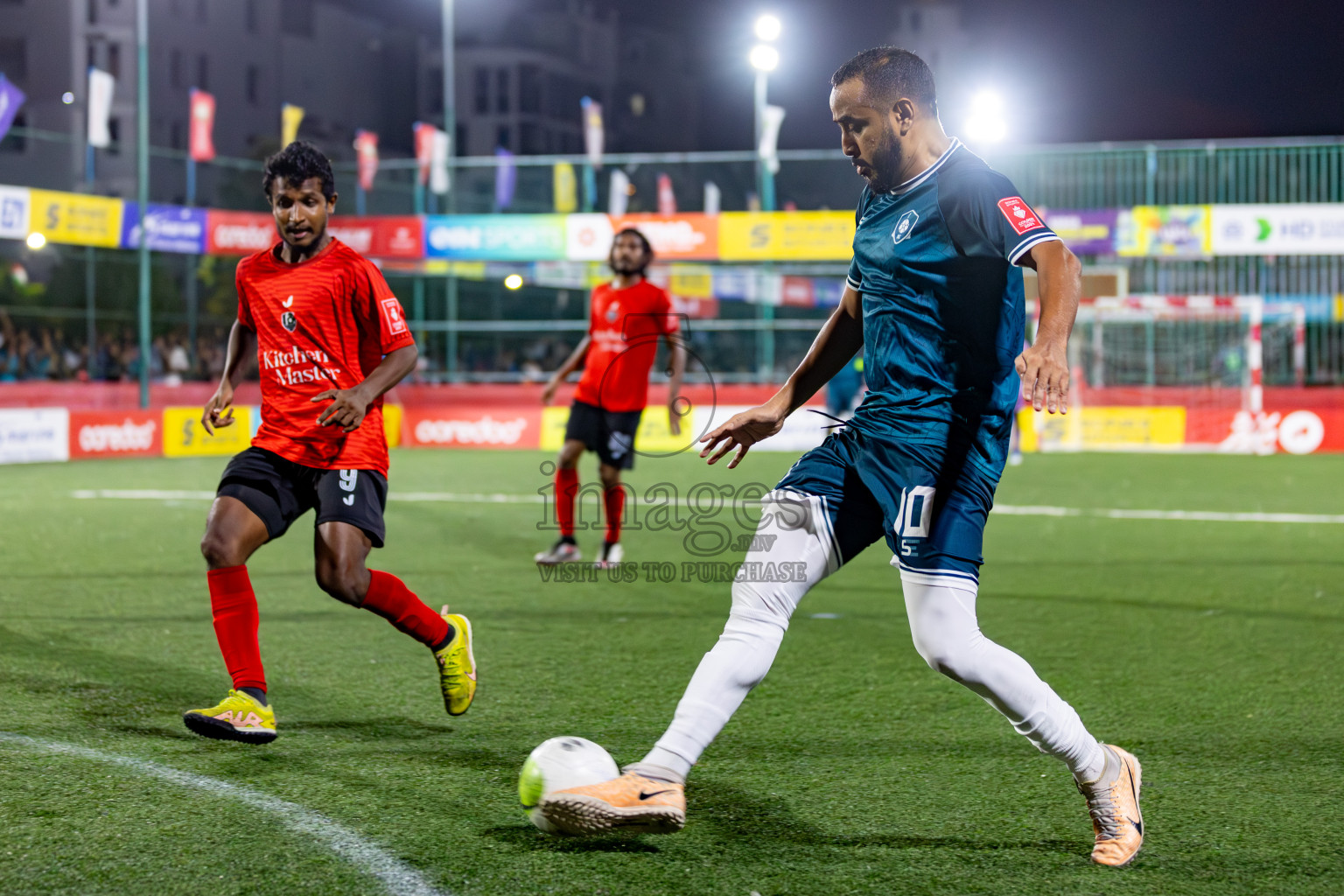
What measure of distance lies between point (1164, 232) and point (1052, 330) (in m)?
21.4

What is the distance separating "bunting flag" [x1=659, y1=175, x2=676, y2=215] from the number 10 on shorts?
86.2ft

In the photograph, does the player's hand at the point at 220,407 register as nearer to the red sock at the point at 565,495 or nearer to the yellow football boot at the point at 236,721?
the yellow football boot at the point at 236,721

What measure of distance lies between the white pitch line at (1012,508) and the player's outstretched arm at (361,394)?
8080mm

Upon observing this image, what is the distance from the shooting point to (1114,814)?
3.24 metres

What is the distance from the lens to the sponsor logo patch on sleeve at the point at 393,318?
4480mm

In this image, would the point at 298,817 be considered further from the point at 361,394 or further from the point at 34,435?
the point at 34,435

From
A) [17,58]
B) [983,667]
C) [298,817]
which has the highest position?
[17,58]

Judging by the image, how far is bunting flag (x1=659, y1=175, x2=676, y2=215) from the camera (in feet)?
96.3

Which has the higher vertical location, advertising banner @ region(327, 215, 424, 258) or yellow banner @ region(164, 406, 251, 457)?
advertising banner @ region(327, 215, 424, 258)

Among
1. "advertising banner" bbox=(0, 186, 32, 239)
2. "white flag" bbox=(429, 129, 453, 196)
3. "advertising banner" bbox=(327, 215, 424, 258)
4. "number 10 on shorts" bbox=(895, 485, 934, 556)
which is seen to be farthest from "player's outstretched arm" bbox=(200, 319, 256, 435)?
"white flag" bbox=(429, 129, 453, 196)

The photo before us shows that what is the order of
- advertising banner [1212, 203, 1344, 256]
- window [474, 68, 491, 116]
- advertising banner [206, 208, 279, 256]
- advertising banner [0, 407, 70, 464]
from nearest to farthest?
1. advertising banner [0, 407, 70, 464]
2. advertising banner [1212, 203, 1344, 256]
3. advertising banner [206, 208, 279, 256]
4. window [474, 68, 491, 116]

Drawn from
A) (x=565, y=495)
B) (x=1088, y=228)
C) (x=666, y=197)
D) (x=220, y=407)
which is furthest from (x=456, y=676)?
(x=666, y=197)

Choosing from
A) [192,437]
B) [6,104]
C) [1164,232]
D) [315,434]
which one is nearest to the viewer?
[315,434]

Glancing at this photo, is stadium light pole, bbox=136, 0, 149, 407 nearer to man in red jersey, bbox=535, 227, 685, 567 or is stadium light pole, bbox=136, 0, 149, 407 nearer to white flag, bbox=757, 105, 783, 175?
white flag, bbox=757, 105, 783, 175
